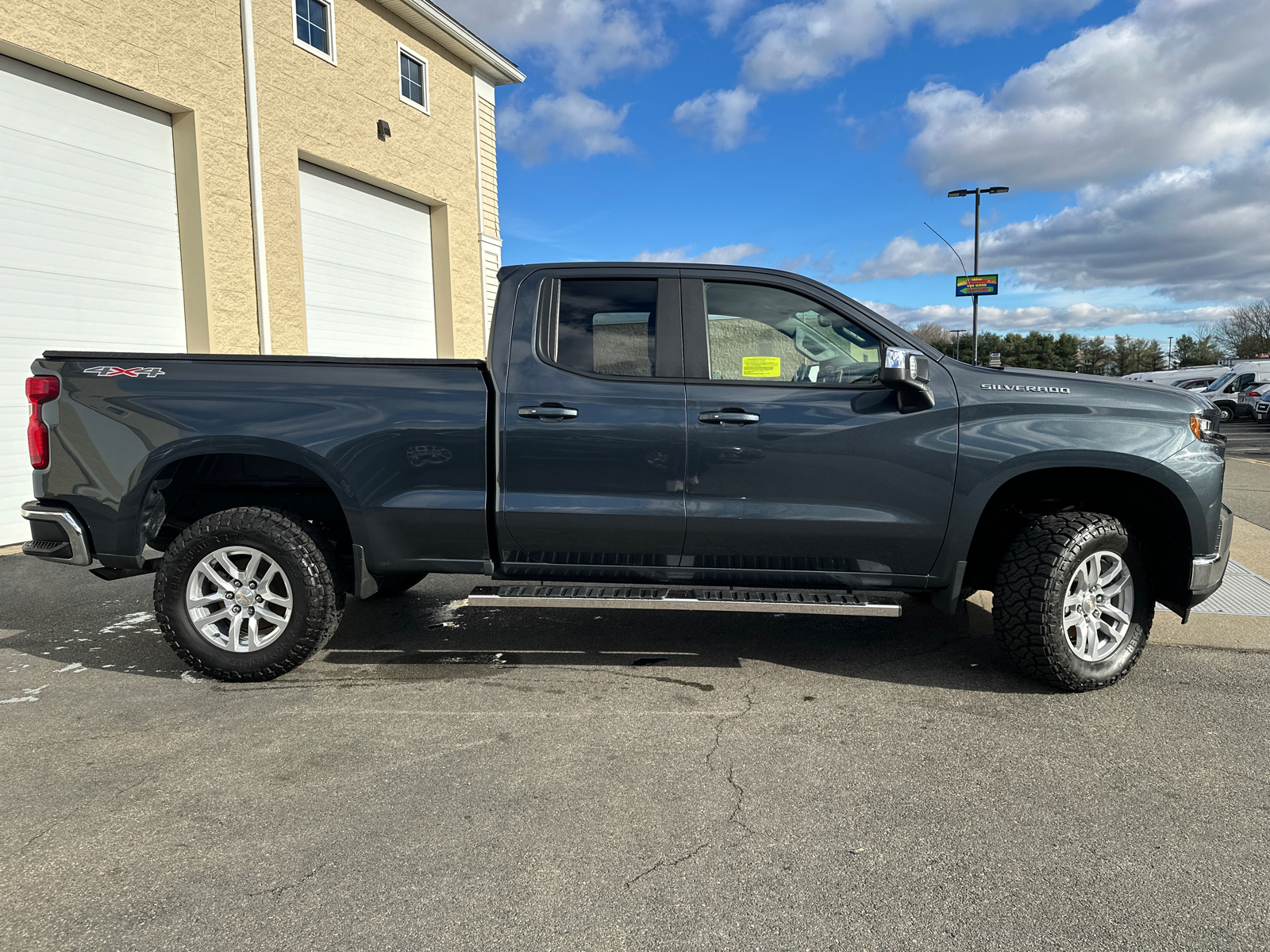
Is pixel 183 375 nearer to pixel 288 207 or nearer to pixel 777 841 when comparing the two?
pixel 777 841

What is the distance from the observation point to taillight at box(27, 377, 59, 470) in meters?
4.16

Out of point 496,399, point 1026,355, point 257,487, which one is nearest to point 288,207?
point 257,487

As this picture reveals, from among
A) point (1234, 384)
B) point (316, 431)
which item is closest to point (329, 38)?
point (316, 431)

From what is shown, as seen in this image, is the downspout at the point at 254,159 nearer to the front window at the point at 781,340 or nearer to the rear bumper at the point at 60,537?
the rear bumper at the point at 60,537

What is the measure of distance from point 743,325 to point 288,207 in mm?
9001

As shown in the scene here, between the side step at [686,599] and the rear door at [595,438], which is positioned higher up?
the rear door at [595,438]

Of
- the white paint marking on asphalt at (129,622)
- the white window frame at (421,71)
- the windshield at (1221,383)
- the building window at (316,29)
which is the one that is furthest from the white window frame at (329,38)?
the windshield at (1221,383)

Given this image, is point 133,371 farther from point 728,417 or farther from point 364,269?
point 364,269

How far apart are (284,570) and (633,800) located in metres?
2.12

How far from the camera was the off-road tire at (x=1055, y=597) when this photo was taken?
3869 mm

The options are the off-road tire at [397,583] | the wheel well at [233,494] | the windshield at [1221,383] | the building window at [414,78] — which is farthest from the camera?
the windshield at [1221,383]

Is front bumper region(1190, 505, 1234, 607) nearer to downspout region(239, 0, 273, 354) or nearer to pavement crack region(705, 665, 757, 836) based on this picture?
pavement crack region(705, 665, 757, 836)

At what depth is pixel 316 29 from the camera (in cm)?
1193

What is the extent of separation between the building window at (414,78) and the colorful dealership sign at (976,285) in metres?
24.6
